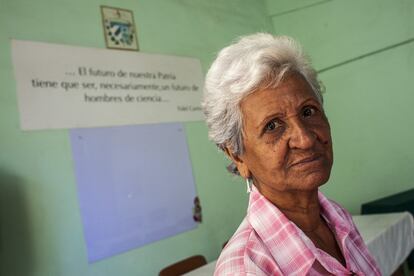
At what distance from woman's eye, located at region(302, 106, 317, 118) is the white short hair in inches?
3.1

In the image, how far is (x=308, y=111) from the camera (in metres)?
0.91

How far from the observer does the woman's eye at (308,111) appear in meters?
0.90

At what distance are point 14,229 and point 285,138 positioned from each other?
166 cm

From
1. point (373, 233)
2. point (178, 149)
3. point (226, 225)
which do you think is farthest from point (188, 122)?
point (373, 233)

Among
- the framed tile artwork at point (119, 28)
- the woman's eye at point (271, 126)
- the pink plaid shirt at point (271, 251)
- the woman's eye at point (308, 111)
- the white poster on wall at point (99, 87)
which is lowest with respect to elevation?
the pink plaid shirt at point (271, 251)

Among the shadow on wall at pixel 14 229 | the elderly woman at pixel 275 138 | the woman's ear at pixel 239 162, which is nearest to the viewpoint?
the elderly woman at pixel 275 138

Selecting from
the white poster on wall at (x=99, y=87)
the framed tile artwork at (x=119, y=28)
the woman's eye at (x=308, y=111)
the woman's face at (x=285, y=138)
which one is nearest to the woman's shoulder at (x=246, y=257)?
the woman's face at (x=285, y=138)

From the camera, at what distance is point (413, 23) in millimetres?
3064

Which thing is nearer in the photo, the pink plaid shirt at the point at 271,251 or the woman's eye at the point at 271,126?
the pink plaid shirt at the point at 271,251

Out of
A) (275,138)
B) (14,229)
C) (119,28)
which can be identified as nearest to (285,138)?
(275,138)

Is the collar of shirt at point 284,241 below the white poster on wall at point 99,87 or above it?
below

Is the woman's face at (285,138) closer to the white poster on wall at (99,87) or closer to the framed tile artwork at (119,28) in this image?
the white poster on wall at (99,87)

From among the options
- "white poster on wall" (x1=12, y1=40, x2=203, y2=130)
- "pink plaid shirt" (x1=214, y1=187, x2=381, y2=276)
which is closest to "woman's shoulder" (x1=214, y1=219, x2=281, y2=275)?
"pink plaid shirt" (x1=214, y1=187, x2=381, y2=276)

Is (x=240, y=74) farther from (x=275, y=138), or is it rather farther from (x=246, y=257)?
(x=246, y=257)
